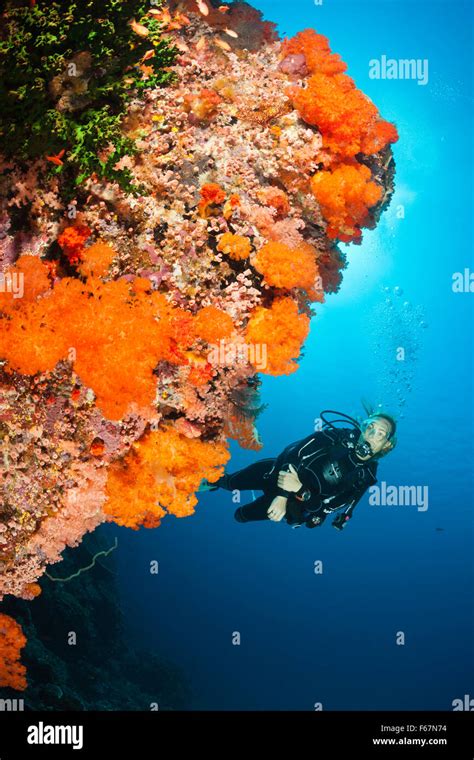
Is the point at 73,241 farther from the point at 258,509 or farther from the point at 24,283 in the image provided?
the point at 258,509

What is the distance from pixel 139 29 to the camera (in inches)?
187

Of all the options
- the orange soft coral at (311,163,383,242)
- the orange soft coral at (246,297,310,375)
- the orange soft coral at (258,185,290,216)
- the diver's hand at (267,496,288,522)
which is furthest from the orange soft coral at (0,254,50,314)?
the diver's hand at (267,496,288,522)

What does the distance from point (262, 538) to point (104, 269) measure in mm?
54827

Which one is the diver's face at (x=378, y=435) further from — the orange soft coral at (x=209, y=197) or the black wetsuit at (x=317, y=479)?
the orange soft coral at (x=209, y=197)

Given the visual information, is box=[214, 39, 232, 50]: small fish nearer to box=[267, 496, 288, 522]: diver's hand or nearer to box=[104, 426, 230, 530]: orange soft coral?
box=[104, 426, 230, 530]: orange soft coral

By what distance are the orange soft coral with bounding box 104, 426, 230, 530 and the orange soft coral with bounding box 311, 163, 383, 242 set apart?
3.53m

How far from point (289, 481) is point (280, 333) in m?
3.41

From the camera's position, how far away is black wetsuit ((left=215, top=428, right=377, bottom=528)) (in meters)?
8.11

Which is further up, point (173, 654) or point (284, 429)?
point (284, 429)

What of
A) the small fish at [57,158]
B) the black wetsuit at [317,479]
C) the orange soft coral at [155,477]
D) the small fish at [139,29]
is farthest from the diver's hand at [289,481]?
the small fish at [139,29]

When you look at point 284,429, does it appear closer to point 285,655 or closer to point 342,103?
point 285,655

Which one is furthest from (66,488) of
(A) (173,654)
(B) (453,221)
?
(A) (173,654)

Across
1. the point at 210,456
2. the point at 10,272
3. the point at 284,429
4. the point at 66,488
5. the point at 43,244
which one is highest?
the point at 284,429

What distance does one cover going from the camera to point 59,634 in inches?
542
